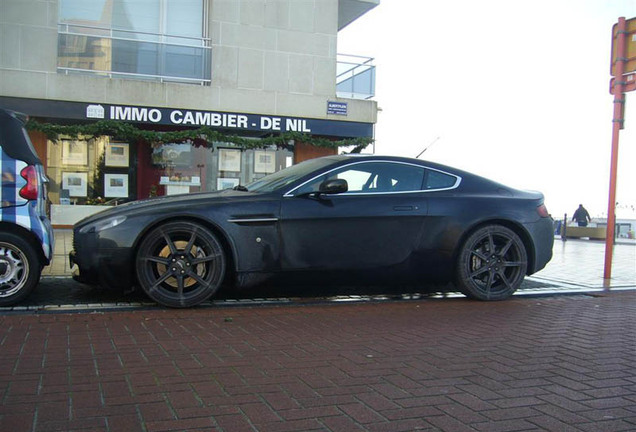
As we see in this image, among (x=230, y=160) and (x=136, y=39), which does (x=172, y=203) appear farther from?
(x=136, y=39)

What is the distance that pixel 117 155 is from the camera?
16.8m

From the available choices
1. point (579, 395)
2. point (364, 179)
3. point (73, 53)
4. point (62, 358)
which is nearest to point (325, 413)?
point (579, 395)

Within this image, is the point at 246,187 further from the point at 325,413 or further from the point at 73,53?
the point at 73,53

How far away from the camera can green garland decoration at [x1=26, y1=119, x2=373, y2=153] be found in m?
15.3

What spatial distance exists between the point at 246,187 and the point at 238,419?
13.0ft

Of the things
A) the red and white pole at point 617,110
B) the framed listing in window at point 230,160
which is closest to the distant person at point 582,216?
the framed listing in window at point 230,160

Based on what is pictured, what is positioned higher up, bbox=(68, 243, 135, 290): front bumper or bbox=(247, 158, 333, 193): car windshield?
bbox=(247, 158, 333, 193): car windshield

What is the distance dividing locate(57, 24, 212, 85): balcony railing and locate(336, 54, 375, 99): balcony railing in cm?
426

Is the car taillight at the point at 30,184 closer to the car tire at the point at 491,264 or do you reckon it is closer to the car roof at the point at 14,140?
the car roof at the point at 14,140

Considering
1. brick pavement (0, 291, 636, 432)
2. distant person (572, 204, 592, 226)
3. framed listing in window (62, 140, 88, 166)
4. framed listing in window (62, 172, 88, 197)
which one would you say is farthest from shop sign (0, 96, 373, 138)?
distant person (572, 204, 592, 226)

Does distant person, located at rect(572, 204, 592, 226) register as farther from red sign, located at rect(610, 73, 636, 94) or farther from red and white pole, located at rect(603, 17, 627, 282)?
red sign, located at rect(610, 73, 636, 94)

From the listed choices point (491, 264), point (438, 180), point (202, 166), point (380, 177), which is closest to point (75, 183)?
point (202, 166)

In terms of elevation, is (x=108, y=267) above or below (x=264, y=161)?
below

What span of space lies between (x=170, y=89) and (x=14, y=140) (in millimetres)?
11174
